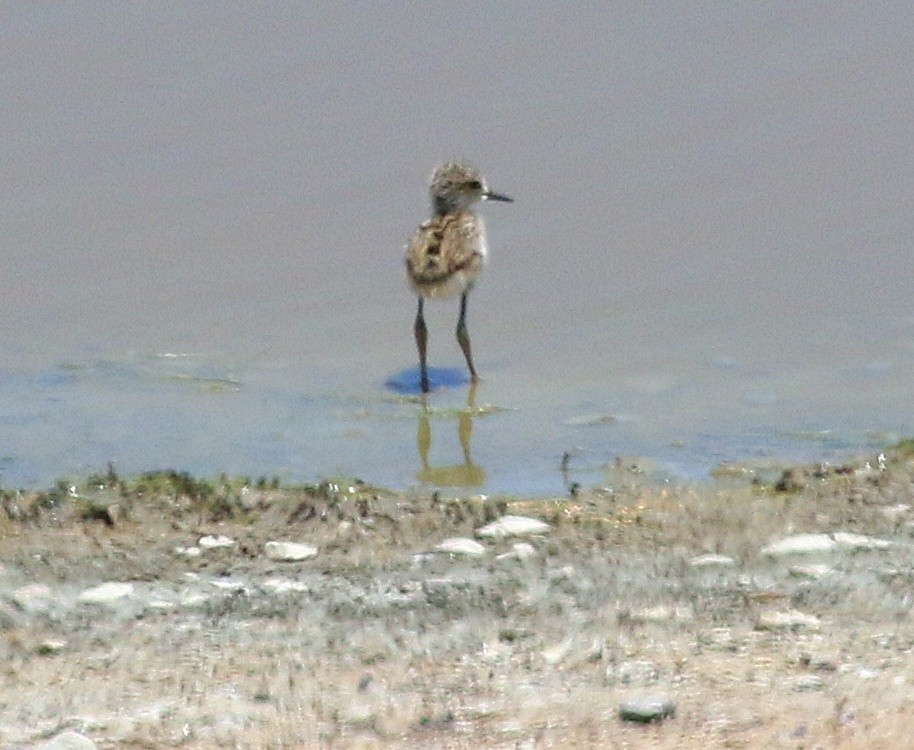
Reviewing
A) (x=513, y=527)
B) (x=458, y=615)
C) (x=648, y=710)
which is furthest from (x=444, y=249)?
(x=648, y=710)

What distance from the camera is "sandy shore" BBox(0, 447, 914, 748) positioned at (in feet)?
18.8

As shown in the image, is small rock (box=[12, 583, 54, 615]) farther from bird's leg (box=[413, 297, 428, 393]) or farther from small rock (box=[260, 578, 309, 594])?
bird's leg (box=[413, 297, 428, 393])

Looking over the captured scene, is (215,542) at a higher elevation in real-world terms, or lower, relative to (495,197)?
lower

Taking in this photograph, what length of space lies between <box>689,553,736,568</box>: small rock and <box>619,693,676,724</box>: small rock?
4.82 feet

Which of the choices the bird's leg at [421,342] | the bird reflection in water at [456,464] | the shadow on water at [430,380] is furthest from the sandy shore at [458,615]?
the bird's leg at [421,342]

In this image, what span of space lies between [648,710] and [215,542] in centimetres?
228

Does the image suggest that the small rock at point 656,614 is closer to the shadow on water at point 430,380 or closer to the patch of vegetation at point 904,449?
the patch of vegetation at point 904,449

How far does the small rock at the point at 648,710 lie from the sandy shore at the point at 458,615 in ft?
0.10

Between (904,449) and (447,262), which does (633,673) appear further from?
(447,262)

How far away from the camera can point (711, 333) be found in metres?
11.1

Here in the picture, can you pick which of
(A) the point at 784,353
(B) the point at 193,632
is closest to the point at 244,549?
(B) the point at 193,632

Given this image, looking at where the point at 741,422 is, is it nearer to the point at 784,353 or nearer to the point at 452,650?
the point at 784,353

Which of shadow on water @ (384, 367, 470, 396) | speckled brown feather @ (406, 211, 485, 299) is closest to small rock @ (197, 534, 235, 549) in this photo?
shadow on water @ (384, 367, 470, 396)

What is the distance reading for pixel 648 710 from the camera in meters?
5.65
